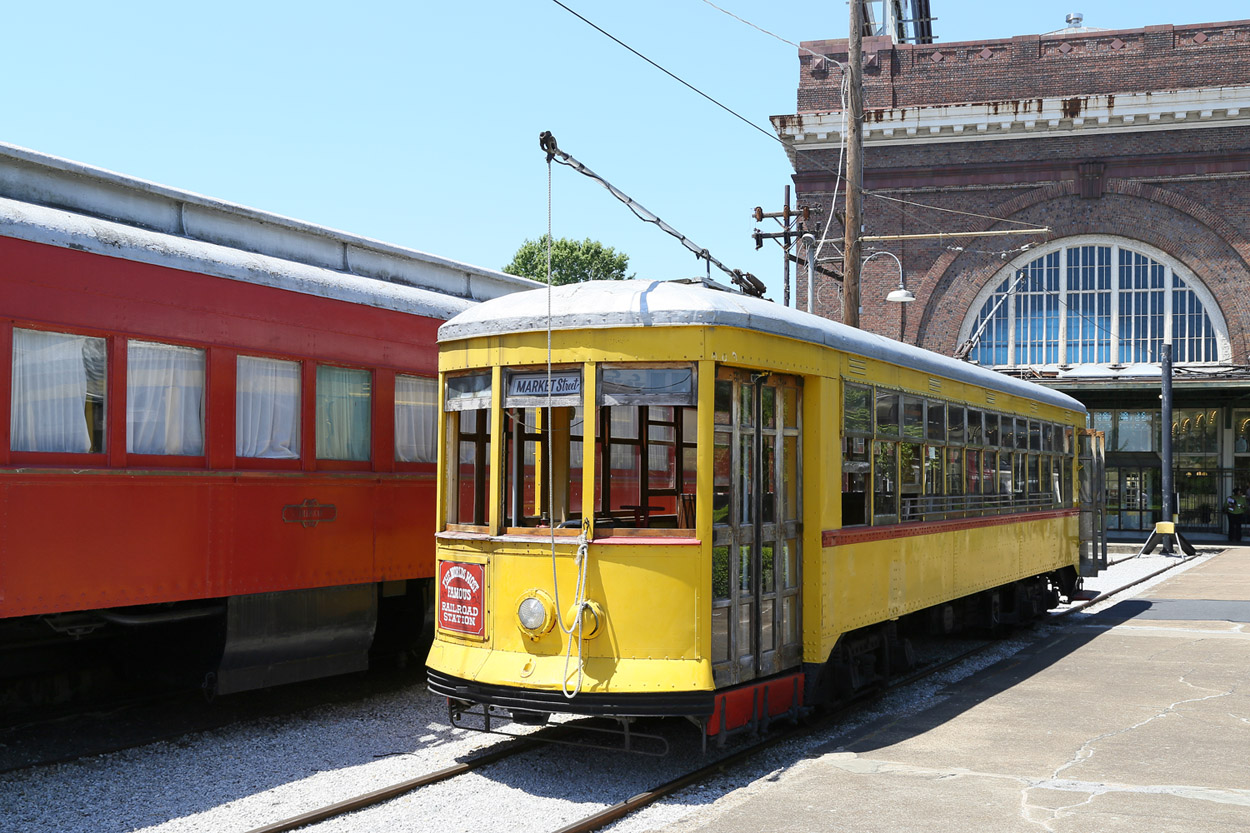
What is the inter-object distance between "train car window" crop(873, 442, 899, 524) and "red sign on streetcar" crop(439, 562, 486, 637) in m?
3.16

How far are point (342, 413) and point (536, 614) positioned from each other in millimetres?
2912

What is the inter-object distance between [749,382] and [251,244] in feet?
13.7

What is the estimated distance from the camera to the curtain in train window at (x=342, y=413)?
904 cm

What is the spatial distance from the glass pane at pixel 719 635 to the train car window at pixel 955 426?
410cm

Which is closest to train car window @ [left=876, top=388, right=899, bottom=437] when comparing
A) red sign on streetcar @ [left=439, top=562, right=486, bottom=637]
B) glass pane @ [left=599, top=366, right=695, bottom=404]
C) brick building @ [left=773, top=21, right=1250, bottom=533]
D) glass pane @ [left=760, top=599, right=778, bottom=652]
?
glass pane @ [left=760, top=599, right=778, bottom=652]

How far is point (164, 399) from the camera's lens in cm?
784

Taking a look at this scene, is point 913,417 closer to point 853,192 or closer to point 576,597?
point 576,597

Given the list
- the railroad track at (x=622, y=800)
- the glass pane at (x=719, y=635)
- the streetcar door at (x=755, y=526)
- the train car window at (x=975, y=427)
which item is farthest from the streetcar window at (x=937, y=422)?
the glass pane at (x=719, y=635)

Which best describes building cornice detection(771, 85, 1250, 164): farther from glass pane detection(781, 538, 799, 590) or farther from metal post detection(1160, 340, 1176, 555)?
glass pane detection(781, 538, 799, 590)

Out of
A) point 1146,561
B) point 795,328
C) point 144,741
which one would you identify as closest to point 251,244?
point 144,741

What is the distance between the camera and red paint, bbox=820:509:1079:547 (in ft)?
27.2

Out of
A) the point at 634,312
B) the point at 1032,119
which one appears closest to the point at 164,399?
the point at 634,312

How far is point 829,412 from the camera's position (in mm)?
8234

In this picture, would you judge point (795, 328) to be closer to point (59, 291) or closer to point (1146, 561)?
point (59, 291)
